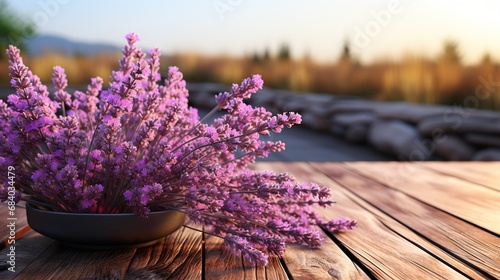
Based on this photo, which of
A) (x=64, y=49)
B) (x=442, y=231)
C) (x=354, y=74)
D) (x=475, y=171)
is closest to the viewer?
(x=442, y=231)

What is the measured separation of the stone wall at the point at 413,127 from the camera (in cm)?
543

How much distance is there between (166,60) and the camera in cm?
1587

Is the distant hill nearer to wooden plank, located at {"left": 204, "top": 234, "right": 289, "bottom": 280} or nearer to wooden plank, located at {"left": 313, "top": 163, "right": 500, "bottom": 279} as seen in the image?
wooden plank, located at {"left": 313, "top": 163, "right": 500, "bottom": 279}

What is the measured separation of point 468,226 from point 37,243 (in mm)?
1044

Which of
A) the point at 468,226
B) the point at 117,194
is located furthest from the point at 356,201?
the point at 117,194

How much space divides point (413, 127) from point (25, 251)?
568cm

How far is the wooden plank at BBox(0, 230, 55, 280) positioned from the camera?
1.03 m

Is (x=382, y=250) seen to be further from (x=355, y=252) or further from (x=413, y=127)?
(x=413, y=127)

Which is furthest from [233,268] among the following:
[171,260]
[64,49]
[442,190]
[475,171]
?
[64,49]

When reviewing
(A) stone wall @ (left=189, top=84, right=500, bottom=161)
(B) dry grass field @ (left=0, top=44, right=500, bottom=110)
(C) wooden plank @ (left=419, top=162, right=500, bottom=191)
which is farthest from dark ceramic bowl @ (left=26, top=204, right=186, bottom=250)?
(B) dry grass field @ (left=0, top=44, right=500, bottom=110)

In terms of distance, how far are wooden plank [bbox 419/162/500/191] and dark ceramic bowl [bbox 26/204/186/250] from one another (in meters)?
1.42

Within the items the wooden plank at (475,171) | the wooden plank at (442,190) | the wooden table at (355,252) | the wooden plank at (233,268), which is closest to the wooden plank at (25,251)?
the wooden table at (355,252)

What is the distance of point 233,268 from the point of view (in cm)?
106

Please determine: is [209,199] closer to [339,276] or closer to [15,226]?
[339,276]
